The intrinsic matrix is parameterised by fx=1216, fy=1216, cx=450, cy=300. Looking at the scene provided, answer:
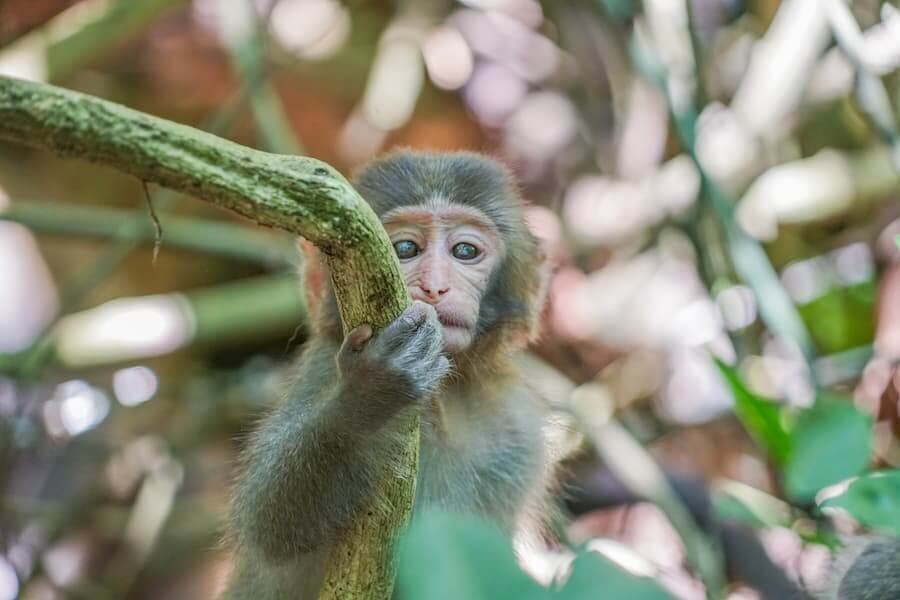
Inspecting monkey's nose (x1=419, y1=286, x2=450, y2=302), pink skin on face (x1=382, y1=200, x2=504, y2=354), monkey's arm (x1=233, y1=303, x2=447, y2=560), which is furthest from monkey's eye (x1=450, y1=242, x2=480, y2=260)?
monkey's arm (x1=233, y1=303, x2=447, y2=560)

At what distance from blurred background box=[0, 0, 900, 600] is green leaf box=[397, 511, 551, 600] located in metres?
3.07

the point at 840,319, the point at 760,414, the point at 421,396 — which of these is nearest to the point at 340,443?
the point at 421,396

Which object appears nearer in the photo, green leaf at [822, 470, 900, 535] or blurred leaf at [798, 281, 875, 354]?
green leaf at [822, 470, 900, 535]

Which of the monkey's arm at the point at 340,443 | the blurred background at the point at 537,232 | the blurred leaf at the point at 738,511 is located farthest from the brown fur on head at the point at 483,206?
the blurred leaf at the point at 738,511

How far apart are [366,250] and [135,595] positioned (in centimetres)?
622

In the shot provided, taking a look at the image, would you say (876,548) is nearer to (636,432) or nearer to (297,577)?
(297,577)

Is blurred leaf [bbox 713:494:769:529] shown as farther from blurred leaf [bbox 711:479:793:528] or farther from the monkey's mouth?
the monkey's mouth

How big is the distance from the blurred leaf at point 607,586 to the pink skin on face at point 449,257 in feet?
7.63

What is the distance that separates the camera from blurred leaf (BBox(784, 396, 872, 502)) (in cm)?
301

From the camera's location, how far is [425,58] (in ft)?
29.5

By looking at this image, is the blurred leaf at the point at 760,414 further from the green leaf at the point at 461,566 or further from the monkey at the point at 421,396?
the green leaf at the point at 461,566

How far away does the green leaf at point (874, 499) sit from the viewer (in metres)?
2.31

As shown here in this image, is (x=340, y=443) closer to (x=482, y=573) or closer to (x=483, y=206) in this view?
(x=483, y=206)

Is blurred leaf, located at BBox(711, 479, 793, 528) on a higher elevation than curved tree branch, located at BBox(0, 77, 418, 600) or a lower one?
lower
